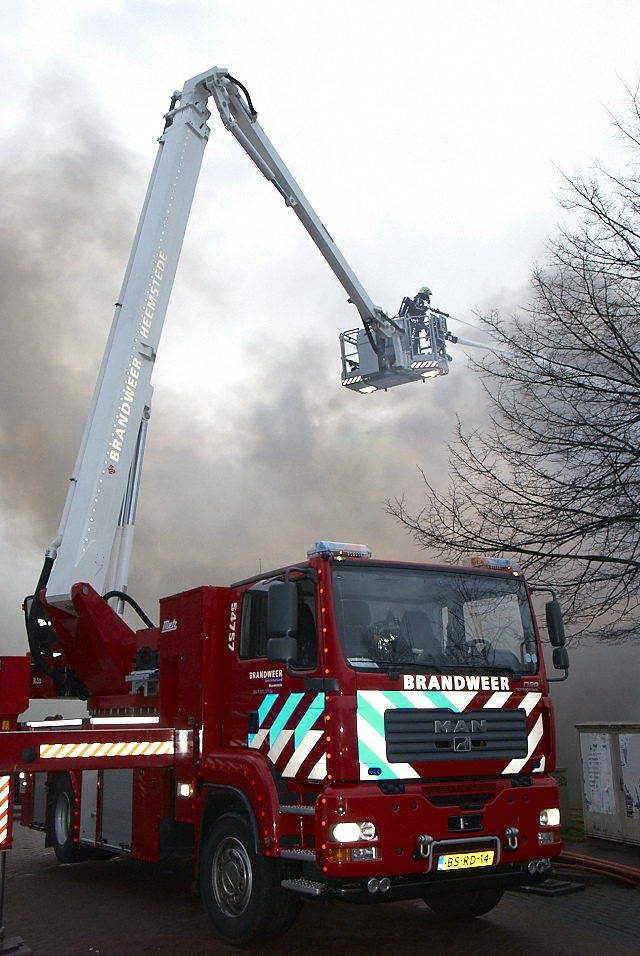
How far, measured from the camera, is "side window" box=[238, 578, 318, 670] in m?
5.76

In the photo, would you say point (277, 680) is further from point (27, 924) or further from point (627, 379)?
point (627, 379)

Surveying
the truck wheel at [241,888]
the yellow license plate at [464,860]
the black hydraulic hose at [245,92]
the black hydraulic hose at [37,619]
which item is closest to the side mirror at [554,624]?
the yellow license plate at [464,860]

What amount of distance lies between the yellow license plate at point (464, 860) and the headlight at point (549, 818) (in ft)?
1.83

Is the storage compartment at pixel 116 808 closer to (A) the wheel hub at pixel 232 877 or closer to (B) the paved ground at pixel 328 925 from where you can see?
(B) the paved ground at pixel 328 925

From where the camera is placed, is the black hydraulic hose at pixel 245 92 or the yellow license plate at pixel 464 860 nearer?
the yellow license plate at pixel 464 860

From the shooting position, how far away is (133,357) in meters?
9.34

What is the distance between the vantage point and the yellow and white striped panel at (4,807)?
5.87 m

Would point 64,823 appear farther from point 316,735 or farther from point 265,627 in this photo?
point 316,735

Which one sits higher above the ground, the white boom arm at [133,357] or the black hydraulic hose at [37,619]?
the white boom arm at [133,357]

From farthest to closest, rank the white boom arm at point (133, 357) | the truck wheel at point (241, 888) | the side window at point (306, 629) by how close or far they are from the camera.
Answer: the white boom arm at point (133, 357)
the truck wheel at point (241, 888)
the side window at point (306, 629)

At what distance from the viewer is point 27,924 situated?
22.4 feet

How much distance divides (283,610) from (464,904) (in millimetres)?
3223

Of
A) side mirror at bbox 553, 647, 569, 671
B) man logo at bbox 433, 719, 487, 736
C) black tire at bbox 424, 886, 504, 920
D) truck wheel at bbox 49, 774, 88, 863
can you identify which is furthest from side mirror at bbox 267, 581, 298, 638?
truck wheel at bbox 49, 774, 88, 863

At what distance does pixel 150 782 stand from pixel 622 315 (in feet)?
23.4
